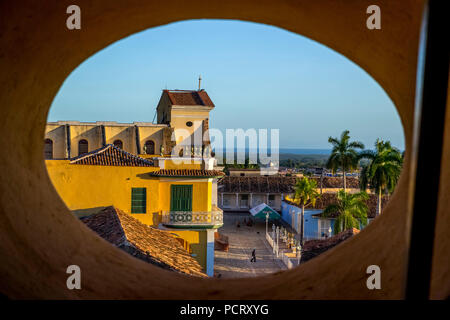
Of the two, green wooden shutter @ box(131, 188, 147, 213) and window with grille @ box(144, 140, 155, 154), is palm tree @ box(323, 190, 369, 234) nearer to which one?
window with grille @ box(144, 140, 155, 154)

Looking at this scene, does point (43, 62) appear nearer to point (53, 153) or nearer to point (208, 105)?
point (208, 105)

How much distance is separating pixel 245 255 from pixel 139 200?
40.4ft

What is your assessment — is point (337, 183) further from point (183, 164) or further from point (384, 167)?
point (183, 164)

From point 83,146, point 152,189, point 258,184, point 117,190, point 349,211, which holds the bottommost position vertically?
point 258,184

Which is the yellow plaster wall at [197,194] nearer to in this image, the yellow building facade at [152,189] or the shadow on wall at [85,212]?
the yellow building facade at [152,189]

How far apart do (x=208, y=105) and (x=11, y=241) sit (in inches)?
1057

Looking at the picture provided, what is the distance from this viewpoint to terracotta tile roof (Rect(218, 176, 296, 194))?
47.9 m

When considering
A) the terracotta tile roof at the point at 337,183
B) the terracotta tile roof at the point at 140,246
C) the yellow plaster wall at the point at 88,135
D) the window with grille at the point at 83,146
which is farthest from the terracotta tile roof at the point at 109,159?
the terracotta tile roof at the point at 337,183

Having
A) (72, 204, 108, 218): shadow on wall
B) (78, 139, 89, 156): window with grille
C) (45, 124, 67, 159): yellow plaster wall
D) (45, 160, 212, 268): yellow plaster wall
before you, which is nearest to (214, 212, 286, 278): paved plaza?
(45, 160, 212, 268): yellow plaster wall

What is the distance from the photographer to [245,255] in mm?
28172

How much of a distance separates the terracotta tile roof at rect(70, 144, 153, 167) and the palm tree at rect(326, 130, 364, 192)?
16520 mm

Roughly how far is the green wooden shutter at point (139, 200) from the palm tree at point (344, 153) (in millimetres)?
16721

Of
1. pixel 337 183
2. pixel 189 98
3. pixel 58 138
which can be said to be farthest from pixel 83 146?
pixel 337 183
